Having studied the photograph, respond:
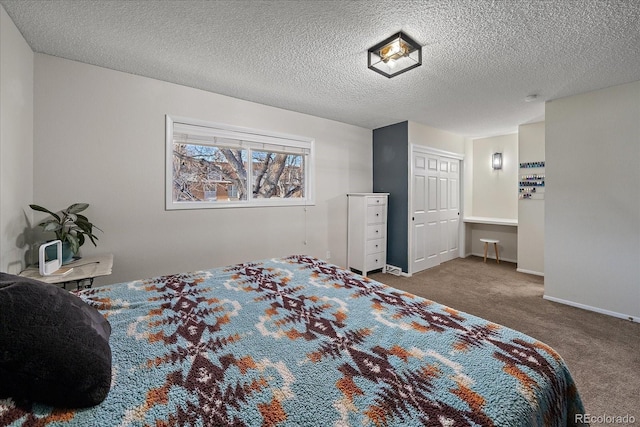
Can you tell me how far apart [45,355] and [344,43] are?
8.20ft

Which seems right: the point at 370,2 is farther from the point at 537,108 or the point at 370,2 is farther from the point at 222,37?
the point at 537,108

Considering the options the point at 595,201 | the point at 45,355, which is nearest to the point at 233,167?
the point at 45,355

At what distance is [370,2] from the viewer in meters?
1.72

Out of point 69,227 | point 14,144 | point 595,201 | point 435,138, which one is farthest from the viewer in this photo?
point 435,138

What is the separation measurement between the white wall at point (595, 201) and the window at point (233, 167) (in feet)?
10.4

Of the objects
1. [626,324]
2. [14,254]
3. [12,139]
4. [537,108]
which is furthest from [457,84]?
[14,254]

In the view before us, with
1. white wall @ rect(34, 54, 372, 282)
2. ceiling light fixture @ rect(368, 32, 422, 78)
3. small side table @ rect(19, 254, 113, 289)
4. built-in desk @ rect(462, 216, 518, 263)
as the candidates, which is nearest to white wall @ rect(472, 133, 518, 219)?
built-in desk @ rect(462, 216, 518, 263)

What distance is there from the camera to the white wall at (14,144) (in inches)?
73.2

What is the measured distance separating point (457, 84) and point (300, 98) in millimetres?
1817

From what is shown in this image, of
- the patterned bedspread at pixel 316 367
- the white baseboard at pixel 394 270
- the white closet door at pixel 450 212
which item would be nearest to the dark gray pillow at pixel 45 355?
the patterned bedspread at pixel 316 367

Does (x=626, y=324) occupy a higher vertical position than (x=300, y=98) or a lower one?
lower

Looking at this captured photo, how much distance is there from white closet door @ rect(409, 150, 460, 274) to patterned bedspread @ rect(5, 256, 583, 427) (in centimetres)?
319

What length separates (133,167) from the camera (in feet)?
9.11

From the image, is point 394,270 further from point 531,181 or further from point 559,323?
point 531,181
